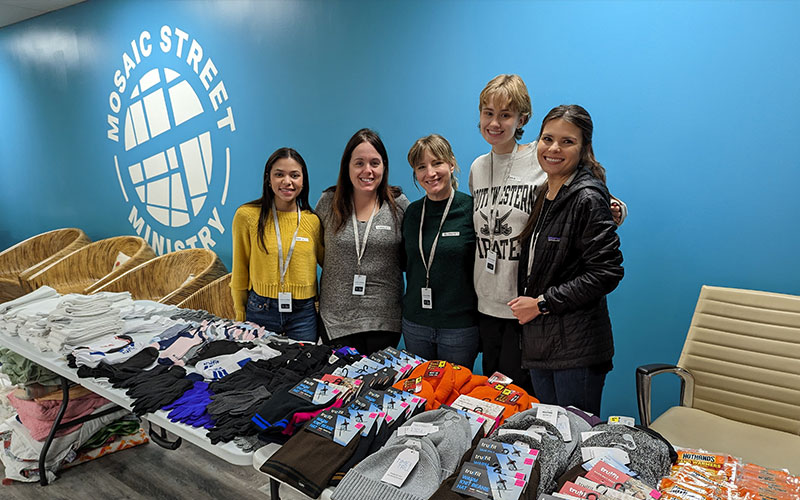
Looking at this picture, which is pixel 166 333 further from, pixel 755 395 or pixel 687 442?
pixel 755 395

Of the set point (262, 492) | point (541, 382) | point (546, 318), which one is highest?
point (546, 318)

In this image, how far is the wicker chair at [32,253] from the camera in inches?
197

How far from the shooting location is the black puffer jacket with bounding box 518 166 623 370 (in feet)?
5.49

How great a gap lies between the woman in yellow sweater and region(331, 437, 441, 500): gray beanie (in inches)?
48.2

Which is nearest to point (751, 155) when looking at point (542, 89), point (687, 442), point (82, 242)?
point (542, 89)

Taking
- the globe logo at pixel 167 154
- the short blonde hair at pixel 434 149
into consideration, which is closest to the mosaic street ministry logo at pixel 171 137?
the globe logo at pixel 167 154

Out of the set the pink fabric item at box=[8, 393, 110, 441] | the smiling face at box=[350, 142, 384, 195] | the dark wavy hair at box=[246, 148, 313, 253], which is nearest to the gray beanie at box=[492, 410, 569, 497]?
the smiling face at box=[350, 142, 384, 195]

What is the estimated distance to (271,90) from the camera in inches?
151

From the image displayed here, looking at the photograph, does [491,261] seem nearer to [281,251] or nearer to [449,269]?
[449,269]

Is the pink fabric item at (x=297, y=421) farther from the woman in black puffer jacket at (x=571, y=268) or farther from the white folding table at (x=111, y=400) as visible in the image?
the woman in black puffer jacket at (x=571, y=268)

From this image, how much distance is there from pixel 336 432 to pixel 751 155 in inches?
83.1

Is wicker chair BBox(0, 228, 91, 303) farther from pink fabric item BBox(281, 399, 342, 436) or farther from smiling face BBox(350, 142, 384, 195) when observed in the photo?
pink fabric item BBox(281, 399, 342, 436)

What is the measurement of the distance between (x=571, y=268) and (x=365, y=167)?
1.00m

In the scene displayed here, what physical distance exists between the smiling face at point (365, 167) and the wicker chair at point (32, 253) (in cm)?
435
